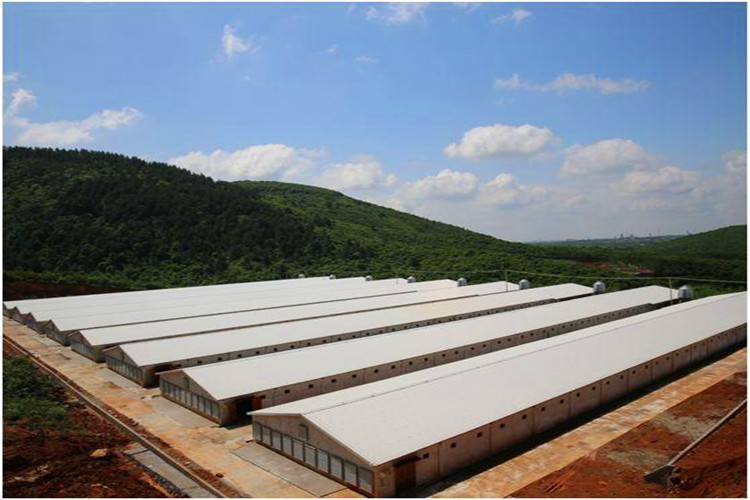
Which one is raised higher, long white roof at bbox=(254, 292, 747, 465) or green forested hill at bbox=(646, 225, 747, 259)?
green forested hill at bbox=(646, 225, 747, 259)

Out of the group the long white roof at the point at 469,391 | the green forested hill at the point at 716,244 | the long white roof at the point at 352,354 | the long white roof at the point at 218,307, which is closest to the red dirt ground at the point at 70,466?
the long white roof at the point at 352,354

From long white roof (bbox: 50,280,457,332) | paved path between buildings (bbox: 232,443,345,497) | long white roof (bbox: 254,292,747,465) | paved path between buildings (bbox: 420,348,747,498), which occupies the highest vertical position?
long white roof (bbox: 50,280,457,332)

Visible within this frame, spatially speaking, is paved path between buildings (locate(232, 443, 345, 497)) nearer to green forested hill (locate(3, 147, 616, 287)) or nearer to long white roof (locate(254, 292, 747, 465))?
long white roof (locate(254, 292, 747, 465))

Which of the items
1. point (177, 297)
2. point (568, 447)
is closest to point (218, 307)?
point (177, 297)

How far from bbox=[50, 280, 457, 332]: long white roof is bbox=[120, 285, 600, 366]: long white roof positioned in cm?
1097

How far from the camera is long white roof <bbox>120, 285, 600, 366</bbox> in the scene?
35438 millimetres

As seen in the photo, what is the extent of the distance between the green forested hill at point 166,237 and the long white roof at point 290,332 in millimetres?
36497

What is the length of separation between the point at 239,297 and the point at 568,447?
46613mm

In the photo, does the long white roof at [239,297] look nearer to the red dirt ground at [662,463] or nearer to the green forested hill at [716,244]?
the red dirt ground at [662,463]

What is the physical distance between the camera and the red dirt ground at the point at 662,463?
59.2 feet

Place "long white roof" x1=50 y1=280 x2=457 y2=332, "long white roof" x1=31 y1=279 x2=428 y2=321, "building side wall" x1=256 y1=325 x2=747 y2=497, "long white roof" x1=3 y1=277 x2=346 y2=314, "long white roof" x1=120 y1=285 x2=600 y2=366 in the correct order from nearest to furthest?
"building side wall" x1=256 y1=325 x2=747 y2=497 → "long white roof" x1=120 y1=285 x2=600 y2=366 → "long white roof" x1=50 y1=280 x2=457 y2=332 → "long white roof" x1=31 y1=279 x2=428 y2=321 → "long white roof" x1=3 y1=277 x2=346 y2=314

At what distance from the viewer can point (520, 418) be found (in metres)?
23.4

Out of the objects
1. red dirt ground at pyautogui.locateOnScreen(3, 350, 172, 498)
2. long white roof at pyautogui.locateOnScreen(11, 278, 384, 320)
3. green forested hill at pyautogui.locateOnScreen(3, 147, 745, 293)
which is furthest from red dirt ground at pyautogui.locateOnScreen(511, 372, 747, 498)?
green forested hill at pyautogui.locateOnScreen(3, 147, 745, 293)

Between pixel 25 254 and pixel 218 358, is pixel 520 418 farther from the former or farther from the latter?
pixel 25 254
